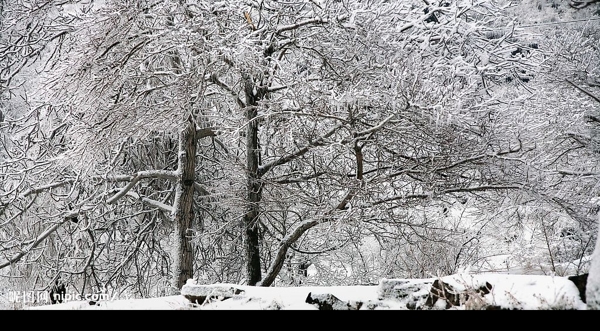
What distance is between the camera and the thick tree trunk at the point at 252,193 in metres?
5.13

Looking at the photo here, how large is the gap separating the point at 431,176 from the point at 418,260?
111cm

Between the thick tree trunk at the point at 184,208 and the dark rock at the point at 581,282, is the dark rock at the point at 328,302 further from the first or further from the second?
the thick tree trunk at the point at 184,208

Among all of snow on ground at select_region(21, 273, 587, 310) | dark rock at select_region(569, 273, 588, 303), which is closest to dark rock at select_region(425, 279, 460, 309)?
snow on ground at select_region(21, 273, 587, 310)

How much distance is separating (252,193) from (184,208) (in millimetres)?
872

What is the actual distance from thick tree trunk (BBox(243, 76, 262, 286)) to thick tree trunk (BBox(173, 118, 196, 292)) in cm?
Result: 61

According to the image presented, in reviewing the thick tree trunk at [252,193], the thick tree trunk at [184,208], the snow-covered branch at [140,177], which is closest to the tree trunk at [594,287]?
the thick tree trunk at [252,193]

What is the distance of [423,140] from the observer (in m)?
4.52

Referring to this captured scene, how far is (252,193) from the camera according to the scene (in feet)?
17.2

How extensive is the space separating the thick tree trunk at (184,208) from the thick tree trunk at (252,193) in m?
0.61

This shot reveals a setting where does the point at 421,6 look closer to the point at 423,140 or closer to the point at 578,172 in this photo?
the point at 423,140

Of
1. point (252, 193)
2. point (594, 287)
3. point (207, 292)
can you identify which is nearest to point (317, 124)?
point (252, 193)

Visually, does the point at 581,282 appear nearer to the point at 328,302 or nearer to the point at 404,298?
the point at 404,298

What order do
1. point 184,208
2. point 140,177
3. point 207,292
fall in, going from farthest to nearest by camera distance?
point 184,208 < point 140,177 < point 207,292

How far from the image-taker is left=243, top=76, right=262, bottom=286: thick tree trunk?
16.8ft
